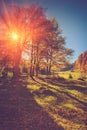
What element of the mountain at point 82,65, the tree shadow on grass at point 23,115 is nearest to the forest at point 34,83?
the tree shadow on grass at point 23,115

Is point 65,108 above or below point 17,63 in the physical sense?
below

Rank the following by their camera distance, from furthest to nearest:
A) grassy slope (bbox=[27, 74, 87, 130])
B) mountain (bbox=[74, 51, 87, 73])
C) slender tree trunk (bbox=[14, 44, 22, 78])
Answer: mountain (bbox=[74, 51, 87, 73])
slender tree trunk (bbox=[14, 44, 22, 78])
grassy slope (bbox=[27, 74, 87, 130])

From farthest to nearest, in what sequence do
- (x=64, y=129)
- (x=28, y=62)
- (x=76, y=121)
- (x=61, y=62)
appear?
(x=61, y=62) → (x=28, y=62) → (x=76, y=121) → (x=64, y=129)

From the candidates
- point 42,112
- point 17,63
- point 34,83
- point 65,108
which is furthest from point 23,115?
point 17,63

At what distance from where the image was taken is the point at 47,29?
95.8ft

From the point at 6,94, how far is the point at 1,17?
14.4 metres

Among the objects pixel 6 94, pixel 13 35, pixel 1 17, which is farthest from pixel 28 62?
pixel 6 94

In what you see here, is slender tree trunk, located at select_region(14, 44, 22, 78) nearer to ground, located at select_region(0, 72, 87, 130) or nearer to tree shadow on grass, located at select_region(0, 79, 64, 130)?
ground, located at select_region(0, 72, 87, 130)

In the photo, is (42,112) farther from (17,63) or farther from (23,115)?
(17,63)

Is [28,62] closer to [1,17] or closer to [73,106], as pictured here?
[1,17]

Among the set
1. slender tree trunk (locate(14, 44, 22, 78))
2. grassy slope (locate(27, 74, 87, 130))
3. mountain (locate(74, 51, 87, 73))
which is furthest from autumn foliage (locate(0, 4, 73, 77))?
mountain (locate(74, 51, 87, 73))

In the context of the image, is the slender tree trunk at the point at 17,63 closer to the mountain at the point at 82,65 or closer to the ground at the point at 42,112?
the ground at the point at 42,112

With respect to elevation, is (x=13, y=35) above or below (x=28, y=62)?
above

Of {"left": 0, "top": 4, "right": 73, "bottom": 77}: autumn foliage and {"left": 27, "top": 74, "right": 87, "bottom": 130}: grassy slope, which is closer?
{"left": 27, "top": 74, "right": 87, "bottom": 130}: grassy slope
